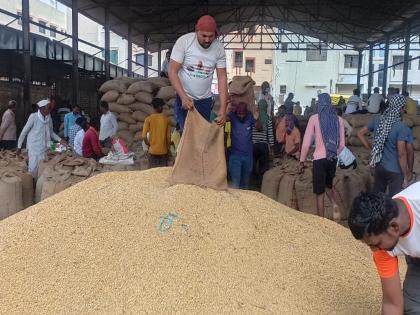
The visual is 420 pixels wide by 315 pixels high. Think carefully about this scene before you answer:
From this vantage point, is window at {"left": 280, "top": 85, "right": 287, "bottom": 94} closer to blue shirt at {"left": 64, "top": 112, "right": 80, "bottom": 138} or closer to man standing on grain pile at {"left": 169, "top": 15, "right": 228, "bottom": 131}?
blue shirt at {"left": 64, "top": 112, "right": 80, "bottom": 138}

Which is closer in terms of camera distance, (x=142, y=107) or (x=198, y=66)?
(x=198, y=66)

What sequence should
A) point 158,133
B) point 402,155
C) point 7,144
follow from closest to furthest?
point 402,155
point 158,133
point 7,144

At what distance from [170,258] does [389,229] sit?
3.14 feet

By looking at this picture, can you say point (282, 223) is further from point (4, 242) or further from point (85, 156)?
point (85, 156)

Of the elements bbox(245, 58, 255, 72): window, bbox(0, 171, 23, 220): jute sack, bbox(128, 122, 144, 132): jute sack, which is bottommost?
bbox(0, 171, 23, 220): jute sack

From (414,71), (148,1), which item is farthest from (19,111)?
(414,71)

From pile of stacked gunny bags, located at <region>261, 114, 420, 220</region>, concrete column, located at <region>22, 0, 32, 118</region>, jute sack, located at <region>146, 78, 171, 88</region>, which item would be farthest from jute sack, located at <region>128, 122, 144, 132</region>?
pile of stacked gunny bags, located at <region>261, 114, 420, 220</region>

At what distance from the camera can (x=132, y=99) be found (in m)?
8.32

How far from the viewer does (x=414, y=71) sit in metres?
34.2

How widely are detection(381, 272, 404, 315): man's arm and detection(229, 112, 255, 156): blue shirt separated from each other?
10.0 ft

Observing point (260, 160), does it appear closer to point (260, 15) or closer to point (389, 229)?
point (389, 229)

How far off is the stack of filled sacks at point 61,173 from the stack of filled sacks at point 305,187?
73.6 inches

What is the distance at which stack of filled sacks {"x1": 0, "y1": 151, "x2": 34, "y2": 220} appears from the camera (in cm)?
504

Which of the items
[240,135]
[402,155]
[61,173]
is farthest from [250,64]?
[402,155]
